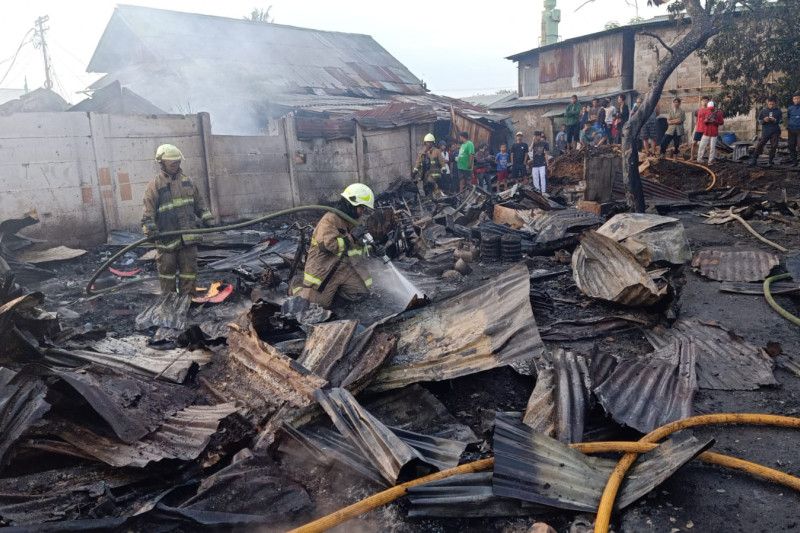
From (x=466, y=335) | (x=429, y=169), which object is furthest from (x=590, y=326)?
(x=429, y=169)

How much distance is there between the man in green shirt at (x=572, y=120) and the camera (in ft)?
52.1

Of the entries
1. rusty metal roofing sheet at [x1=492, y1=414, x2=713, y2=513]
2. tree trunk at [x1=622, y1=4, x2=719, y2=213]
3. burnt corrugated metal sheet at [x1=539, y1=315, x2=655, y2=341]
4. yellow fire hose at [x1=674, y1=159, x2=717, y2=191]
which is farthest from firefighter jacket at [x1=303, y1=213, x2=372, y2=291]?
yellow fire hose at [x1=674, y1=159, x2=717, y2=191]

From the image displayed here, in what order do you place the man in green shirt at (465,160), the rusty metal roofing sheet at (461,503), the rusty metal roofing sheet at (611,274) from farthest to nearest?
the man in green shirt at (465,160) < the rusty metal roofing sheet at (611,274) < the rusty metal roofing sheet at (461,503)

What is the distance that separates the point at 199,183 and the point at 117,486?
8673 mm

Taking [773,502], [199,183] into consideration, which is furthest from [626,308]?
[199,183]

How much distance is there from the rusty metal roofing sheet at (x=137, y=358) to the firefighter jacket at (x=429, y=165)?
9.89 m

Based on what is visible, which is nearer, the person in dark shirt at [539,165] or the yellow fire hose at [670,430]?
the yellow fire hose at [670,430]

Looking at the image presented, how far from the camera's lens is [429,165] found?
45.5 feet

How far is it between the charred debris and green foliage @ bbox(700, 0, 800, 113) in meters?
5.50

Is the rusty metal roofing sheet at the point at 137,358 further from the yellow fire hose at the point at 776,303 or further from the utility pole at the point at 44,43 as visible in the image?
the utility pole at the point at 44,43

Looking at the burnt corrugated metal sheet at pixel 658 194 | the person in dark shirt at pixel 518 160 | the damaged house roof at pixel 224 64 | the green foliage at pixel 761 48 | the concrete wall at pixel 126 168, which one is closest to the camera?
the concrete wall at pixel 126 168

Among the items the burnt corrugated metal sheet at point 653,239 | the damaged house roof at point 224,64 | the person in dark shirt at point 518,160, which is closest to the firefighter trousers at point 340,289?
the burnt corrugated metal sheet at point 653,239

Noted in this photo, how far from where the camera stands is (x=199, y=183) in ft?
35.7

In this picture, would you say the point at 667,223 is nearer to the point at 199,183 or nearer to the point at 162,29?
the point at 199,183
